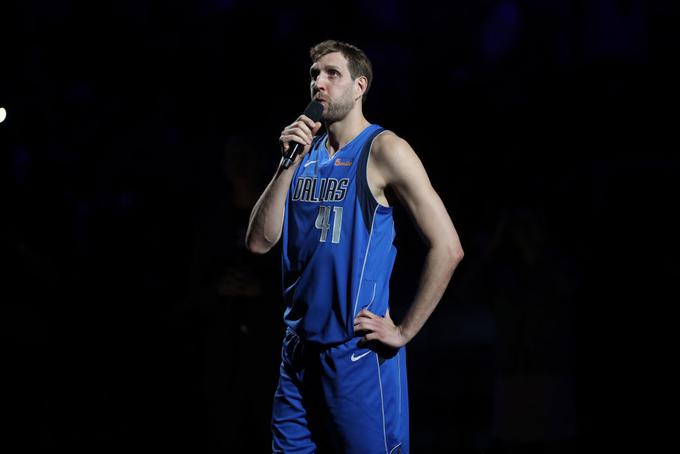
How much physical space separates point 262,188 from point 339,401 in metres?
1.55

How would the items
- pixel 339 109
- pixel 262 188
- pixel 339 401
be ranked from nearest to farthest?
pixel 339 401 < pixel 339 109 < pixel 262 188

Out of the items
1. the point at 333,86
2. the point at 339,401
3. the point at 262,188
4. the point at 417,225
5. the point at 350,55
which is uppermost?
the point at 350,55

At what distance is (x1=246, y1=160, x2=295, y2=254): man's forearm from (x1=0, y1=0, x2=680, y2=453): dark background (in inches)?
40.5

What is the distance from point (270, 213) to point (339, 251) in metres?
0.30

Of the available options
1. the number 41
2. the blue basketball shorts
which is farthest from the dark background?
the number 41

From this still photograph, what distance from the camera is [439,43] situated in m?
6.14

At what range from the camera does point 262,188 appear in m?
3.63

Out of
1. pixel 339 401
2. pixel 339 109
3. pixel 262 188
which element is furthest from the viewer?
pixel 262 188

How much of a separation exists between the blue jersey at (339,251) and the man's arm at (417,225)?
0.15 feet

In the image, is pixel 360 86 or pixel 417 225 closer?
pixel 417 225

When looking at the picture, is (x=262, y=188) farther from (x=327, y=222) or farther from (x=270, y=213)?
(x=327, y=222)

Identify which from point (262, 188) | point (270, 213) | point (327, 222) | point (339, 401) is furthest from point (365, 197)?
point (262, 188)

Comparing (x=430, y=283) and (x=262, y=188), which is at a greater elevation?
(x=262, y=188)

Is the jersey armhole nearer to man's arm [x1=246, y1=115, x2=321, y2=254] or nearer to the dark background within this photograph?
man's arm [x1=246, y1=115, x2=321, y2=254]
